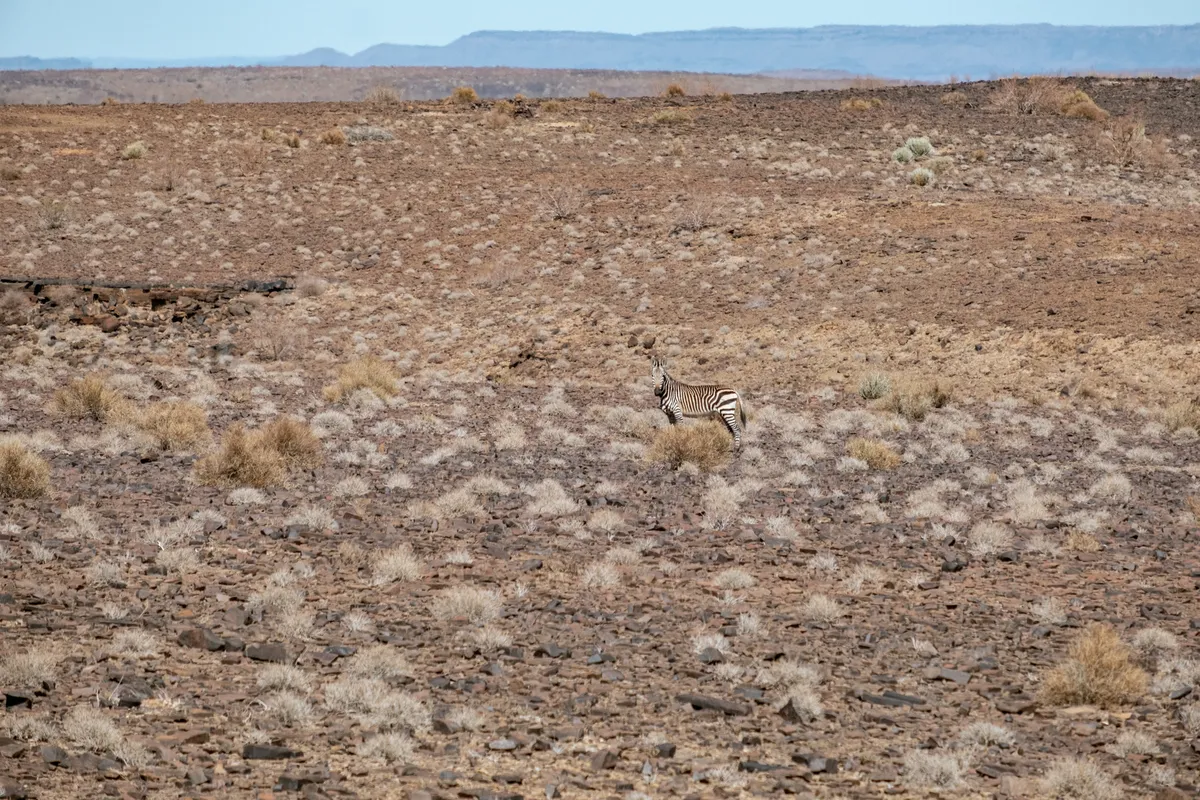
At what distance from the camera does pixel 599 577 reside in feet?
37.9

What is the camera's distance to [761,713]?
29.2 feet

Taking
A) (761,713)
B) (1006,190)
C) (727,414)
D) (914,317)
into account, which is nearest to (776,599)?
(761,713)

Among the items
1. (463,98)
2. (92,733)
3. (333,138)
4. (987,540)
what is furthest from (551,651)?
(463,98)

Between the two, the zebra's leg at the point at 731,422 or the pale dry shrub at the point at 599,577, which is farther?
the zebra's leg at the point at 731,422

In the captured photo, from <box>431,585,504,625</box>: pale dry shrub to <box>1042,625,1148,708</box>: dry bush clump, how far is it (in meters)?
4.39

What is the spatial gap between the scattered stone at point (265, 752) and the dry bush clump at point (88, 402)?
1127 cm

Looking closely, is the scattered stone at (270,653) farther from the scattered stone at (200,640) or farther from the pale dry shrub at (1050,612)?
the pale dry shrub at (1050,612)

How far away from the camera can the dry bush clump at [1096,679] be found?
901cm

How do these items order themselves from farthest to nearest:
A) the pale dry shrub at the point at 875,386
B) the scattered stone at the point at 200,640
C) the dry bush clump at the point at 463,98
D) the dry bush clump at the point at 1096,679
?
1. the dry bush clump at the point at 463,98
2. the pale dry shrub at the point at 875,386
3. the scattered stone at the point at 200,640
4. the dry bush clump at the point at 1096,679

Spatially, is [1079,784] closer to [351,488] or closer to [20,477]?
[351,488]

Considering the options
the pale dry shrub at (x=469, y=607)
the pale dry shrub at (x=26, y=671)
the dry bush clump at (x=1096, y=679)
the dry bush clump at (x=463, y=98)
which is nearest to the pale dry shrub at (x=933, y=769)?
the dry bush clump at (x=1096, y=679)

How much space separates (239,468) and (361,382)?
563 cm

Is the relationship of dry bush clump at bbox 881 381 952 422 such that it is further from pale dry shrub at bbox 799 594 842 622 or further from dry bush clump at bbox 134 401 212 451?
dry bush clump at bbox 134 401 212 451

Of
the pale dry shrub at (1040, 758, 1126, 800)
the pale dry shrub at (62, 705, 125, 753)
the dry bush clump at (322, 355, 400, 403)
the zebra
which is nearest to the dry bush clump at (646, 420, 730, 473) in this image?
the zebra
